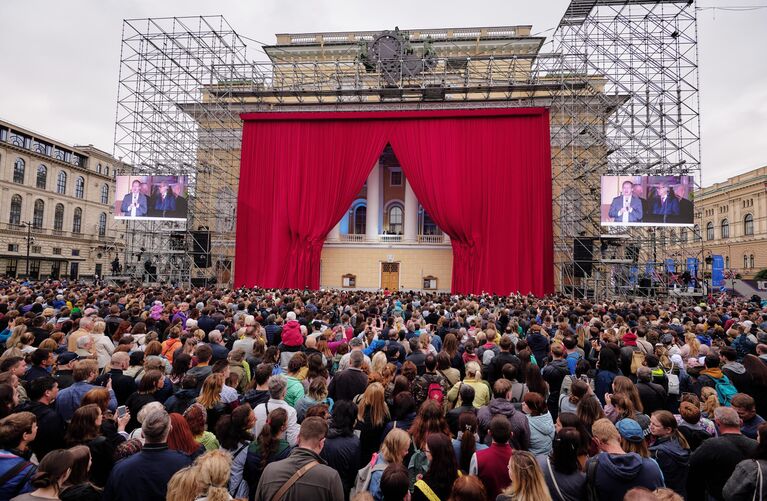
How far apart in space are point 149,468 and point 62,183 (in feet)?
183

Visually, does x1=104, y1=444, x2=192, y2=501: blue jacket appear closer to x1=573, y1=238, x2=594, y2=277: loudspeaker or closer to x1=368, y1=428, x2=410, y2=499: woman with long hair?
x1=368, y1=428, x2=410, y2=499: woman with long hair

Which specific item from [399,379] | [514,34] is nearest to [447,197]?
[514,34]

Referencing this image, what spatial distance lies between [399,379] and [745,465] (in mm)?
2686

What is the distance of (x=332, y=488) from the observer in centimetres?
258

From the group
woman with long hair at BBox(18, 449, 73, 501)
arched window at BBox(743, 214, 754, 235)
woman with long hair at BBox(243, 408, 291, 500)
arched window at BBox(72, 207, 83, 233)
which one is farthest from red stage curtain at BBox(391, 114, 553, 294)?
arched window at BBox(72, 207, 83, 233)

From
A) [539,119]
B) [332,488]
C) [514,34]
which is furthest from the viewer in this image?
[514,34]

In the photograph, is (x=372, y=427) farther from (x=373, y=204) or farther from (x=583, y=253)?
(x=373, y=204)

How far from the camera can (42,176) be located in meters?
43.2

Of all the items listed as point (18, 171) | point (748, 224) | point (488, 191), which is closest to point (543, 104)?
point (488, 191)

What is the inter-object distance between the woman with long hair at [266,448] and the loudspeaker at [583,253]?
791 inches

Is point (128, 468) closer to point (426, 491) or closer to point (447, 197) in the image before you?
point (426, 491)

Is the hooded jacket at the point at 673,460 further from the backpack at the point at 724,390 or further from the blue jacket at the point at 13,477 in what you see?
the blue jacket at the point at 13,477

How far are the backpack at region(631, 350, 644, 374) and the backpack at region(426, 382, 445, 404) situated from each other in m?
3.27

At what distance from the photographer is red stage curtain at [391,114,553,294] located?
23000 millimetres
